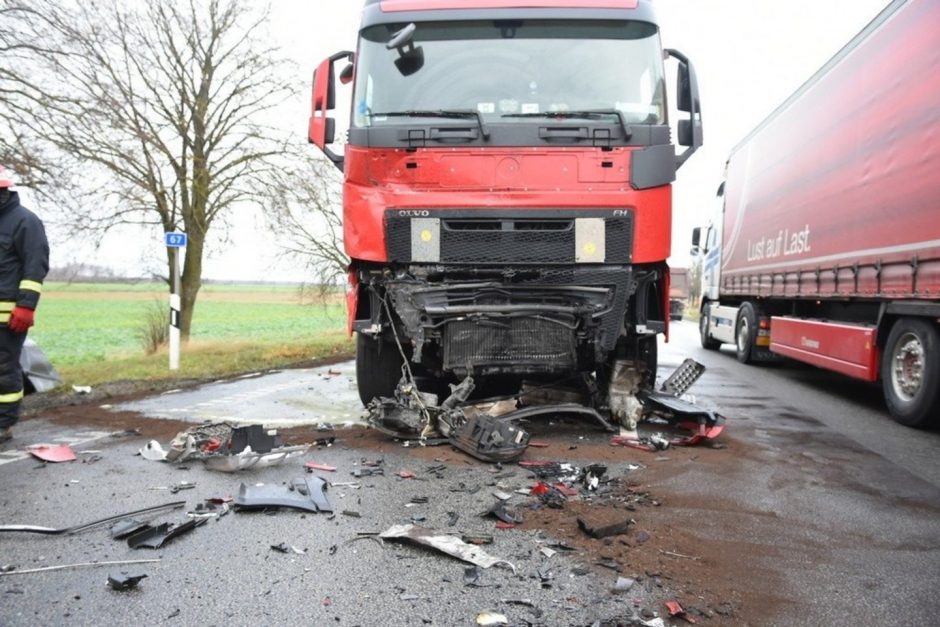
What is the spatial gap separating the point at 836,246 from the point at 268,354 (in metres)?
9.88

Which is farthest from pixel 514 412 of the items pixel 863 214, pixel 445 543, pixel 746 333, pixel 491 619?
pixel 746 333

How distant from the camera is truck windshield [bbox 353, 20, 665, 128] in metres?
5.30

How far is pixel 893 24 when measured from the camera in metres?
6.79

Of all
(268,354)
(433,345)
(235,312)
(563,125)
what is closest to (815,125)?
(563,125)

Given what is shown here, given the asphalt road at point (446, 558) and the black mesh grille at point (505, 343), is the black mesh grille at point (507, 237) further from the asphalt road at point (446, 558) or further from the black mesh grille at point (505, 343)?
the asphalt road at point (446, 558)

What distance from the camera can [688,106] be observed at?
5613 mm

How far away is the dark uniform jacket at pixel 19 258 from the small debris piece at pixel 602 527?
441 centimetres

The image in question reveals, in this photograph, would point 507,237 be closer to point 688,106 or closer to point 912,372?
point 688,106

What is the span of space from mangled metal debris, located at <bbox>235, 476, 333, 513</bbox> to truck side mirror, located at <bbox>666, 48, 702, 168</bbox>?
3750mm

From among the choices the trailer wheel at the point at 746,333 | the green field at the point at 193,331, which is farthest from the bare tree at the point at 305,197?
the trailer wheel at the point at 746,333

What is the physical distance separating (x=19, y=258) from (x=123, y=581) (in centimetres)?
375

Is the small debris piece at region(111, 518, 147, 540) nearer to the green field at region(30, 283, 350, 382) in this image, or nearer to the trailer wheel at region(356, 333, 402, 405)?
the trailer wheel at region(356, 333, 402, 405)

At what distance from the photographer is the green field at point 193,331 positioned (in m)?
12.2

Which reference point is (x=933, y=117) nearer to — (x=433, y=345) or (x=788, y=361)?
(x=433, y=345)
